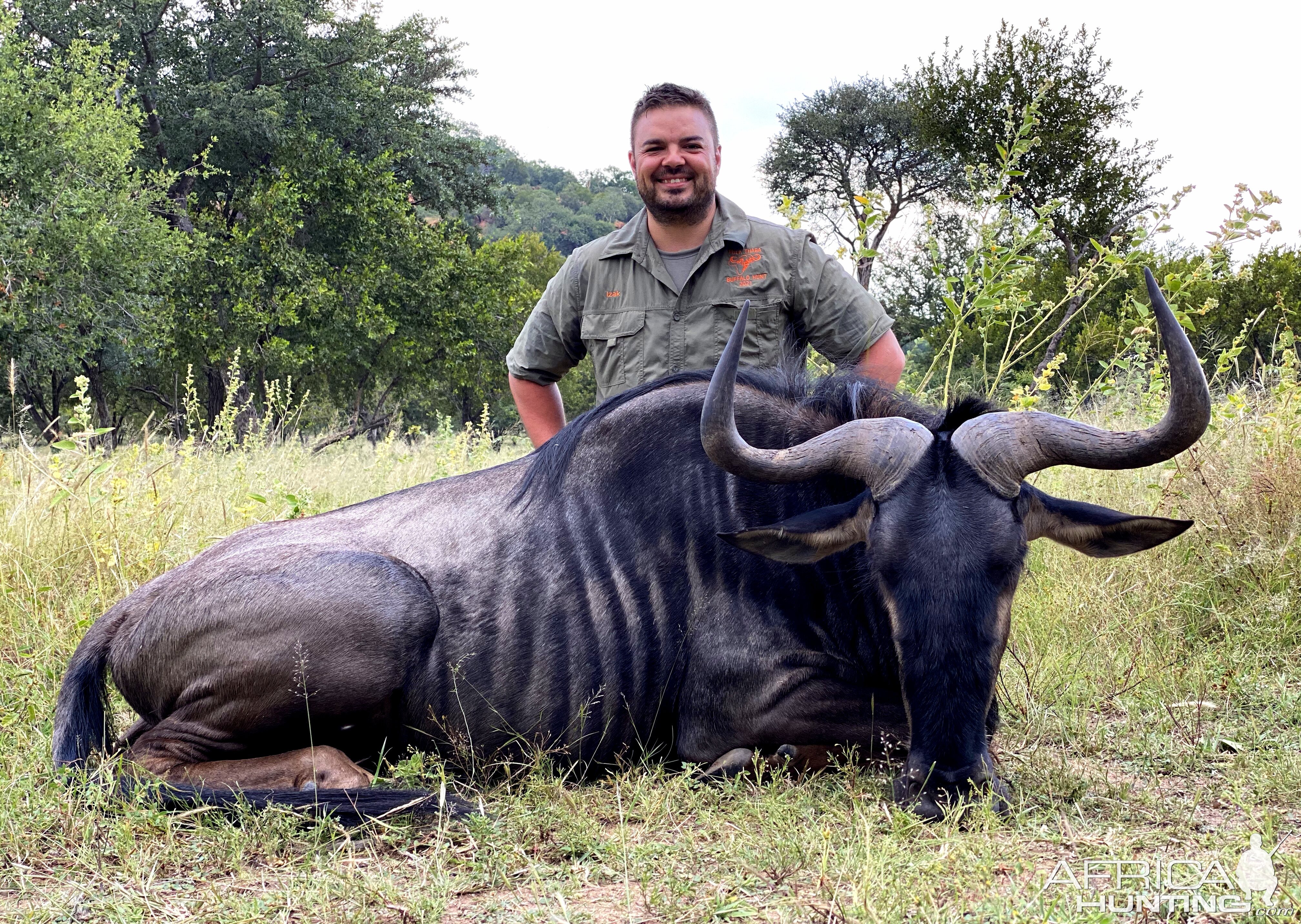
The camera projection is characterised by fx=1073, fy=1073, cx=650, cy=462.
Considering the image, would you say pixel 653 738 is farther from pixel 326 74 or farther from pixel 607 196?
pixel 607 196

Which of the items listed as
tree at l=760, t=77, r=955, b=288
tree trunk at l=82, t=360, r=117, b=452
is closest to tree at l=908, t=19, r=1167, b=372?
tree at l=760, t=77, r=955, b=288

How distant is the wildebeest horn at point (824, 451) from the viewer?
3008 mm

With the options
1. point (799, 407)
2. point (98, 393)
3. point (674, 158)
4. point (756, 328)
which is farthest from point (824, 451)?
point (98, 393)

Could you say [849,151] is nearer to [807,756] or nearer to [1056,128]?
[1056,128]

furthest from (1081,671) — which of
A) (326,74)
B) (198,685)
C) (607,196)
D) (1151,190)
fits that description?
(607,196)

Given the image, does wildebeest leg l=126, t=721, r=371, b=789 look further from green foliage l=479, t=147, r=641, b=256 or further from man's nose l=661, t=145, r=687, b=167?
green foliage l=479, t=147, r=641, b=256

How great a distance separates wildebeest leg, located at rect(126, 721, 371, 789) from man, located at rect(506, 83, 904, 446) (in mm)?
2251

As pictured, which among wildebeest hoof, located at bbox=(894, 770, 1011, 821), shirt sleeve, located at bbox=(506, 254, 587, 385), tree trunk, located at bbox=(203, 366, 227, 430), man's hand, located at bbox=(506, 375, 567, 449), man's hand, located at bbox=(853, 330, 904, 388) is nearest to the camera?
wildebeest hoof, located at bbox=(894, 770, 1011, 821)

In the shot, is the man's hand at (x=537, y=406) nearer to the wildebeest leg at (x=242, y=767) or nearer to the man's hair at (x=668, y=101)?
the man's hair at (x=668, y=101)

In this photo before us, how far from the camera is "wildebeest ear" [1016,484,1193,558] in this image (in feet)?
10.2

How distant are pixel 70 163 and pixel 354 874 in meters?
19.7

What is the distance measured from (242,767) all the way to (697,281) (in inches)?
113

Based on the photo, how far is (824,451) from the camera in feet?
10.3

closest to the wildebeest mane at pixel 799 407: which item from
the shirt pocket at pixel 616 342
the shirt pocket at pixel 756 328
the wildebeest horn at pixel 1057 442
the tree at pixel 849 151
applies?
the wildebeest horn at pixel 1057 442
